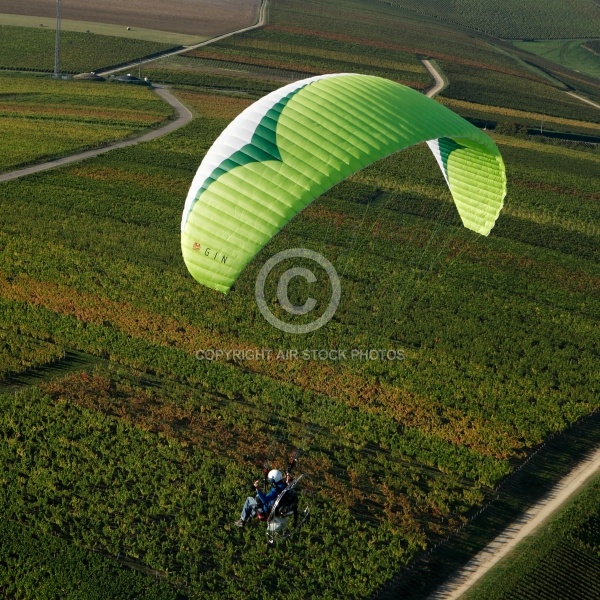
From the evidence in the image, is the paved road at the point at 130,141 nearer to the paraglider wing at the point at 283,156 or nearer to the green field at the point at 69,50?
the green field at the point at 69,50

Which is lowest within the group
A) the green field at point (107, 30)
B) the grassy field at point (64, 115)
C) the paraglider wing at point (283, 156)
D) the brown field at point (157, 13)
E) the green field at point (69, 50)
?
the grassy field at point (64, 115)

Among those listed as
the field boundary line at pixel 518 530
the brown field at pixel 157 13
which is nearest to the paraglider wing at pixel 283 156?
the field boundary line at pixel 518 530

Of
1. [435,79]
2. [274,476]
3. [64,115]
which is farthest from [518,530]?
[435,79]

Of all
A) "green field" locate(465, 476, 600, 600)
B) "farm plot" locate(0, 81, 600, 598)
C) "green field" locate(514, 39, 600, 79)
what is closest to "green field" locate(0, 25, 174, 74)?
"farm plot" locate(0, 81, 600, 598)

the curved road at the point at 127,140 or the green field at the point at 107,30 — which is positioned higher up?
the green field at the point at 107,30

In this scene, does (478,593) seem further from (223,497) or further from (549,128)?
(549,128)
